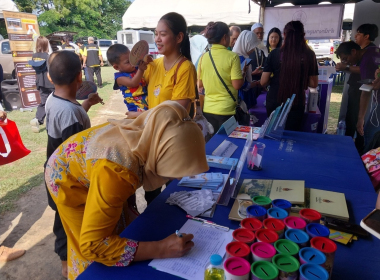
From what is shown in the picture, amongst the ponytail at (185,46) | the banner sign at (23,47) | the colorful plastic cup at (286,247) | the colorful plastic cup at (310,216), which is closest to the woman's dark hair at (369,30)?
the ponytail at (185,46)

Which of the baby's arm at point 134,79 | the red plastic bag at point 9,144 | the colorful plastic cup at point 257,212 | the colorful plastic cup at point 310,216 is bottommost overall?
the red plastic bag at point 9,144

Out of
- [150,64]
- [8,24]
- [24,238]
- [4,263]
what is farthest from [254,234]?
[8,24]

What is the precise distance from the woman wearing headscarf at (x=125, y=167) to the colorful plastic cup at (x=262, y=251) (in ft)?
0.93

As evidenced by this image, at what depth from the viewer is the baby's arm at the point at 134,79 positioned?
7.21ft

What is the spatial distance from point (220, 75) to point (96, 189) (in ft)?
6.99

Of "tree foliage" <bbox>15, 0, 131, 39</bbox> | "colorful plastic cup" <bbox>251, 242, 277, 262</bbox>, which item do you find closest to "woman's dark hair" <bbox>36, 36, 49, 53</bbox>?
"colorful plastic cup" <bbox>251, 242, 277, 262</bbox>

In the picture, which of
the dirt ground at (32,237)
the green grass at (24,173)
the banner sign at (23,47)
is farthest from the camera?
the banner sign at (23,47)

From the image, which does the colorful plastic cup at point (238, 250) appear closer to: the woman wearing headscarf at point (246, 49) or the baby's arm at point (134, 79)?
the baby's arm at point (134, 79)

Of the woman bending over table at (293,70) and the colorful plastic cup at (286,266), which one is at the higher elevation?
the woman bending over table at (293,70)

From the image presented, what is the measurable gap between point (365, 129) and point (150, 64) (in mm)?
2888

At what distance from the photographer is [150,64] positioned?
2.28 m

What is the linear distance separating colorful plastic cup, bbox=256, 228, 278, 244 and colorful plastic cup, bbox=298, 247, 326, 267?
0.09m

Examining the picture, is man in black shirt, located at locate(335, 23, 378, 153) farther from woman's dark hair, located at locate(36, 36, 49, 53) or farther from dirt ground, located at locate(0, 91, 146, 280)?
woman's dark hair, located at locate(36, 36, 49, 53)

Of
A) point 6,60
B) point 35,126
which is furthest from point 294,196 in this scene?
point 6,60
